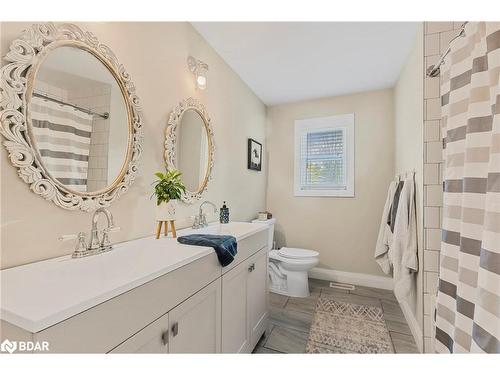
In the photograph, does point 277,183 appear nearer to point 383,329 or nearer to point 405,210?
point 405,210

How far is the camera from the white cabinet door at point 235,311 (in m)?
1.24

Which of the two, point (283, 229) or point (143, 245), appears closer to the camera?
point (143, 245)

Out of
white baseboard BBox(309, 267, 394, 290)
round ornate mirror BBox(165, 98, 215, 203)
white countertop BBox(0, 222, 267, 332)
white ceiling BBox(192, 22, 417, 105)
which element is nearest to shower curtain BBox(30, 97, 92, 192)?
white countertop BBox(0, 222, 267, 332)

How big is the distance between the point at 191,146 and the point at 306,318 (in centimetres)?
184

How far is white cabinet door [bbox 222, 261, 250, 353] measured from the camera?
1.24m

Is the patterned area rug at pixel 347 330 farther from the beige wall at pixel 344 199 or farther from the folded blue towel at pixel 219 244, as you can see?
the folded blue towel at pixel 219 244

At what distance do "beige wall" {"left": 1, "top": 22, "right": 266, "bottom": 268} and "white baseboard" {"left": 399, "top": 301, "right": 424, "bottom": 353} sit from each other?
1782mm

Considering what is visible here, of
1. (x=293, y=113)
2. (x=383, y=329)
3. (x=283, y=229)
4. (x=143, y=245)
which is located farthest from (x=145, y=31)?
(x=383, y=329)

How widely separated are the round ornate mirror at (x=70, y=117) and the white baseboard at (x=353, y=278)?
2.63 meters

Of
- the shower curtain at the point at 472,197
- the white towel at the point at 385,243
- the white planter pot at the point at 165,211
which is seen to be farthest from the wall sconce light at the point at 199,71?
the white towel at the point at 385,243

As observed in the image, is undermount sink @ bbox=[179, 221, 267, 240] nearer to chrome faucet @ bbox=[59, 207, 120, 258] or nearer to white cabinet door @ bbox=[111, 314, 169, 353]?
chrome faucet @ bbox=[59, 207, 120, 258]
